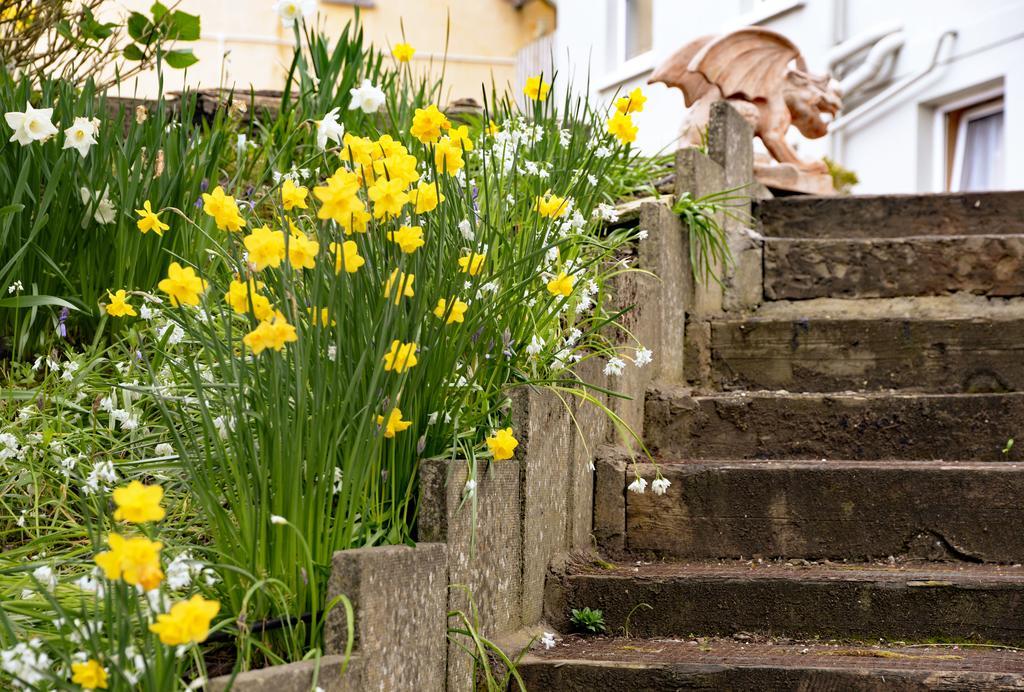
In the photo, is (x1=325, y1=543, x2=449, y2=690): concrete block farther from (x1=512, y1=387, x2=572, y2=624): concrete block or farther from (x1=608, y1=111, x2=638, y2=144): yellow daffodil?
(x1=608, y1=111, x2=638, y2=144): yellow daffodil

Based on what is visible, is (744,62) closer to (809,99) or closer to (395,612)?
(809,99)

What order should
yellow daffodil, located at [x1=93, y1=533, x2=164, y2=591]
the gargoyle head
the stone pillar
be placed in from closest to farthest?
yellow daffodil, located at [x1=93, y1=533, x2=164, y2=591], the stone pillar, the gargoyle head

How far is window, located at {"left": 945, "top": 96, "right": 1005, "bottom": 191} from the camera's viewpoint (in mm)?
7320

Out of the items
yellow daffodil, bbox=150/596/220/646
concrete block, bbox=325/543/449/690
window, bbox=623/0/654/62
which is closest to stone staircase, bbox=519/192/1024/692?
concrete block, bbox=325/543/449/690

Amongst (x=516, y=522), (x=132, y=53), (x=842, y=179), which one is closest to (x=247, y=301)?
(x=516, y=522)

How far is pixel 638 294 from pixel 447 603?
4.28 feet

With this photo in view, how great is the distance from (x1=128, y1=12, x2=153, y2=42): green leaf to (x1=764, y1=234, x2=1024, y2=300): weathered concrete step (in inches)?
83.0

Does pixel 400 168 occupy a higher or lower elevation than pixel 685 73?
lower

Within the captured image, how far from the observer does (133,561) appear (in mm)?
1323

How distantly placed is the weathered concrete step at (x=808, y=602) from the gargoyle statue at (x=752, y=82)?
237 cm

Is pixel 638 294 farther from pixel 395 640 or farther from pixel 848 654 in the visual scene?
pixel 395 640

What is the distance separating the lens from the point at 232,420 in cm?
189

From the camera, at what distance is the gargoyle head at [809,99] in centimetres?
489

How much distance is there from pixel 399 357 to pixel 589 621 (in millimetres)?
1021
